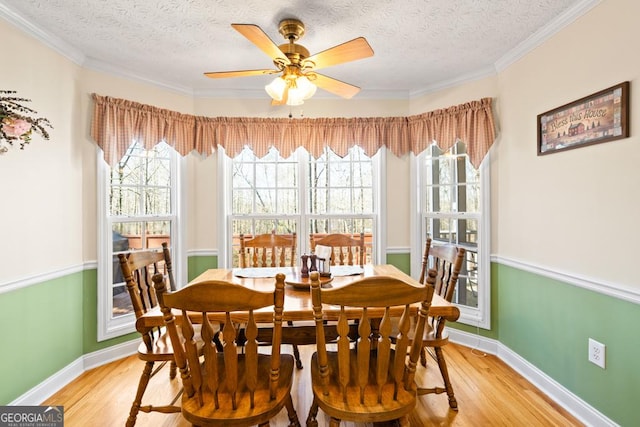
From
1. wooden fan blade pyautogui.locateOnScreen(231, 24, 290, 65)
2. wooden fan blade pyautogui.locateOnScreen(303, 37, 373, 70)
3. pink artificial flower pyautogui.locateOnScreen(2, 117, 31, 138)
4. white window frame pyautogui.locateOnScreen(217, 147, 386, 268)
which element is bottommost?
white window frame pyautogui.locateOnScreen(217, 147, 386, 268)

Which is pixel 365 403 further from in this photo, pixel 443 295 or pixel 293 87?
pixel 293 87

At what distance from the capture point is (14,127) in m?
1.90

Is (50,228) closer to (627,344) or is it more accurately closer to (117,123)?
(117,123)

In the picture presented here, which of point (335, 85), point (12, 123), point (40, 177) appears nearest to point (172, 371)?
point (40, 177)

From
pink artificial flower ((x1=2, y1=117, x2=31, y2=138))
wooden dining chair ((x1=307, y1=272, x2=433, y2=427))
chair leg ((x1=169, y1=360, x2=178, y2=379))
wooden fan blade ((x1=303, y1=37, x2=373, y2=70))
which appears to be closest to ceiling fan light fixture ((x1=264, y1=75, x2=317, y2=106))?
wooden fan blade ((x1=303, y1=37, x2=373, y2=70))

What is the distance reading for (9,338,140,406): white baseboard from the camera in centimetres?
221

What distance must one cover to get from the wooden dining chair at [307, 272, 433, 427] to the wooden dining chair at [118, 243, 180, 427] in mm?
924

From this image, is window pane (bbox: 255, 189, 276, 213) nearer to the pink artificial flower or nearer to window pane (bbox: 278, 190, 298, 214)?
window pane (bbox: 278, 190, 298, 214)

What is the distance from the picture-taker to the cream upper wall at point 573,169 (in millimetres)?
1792

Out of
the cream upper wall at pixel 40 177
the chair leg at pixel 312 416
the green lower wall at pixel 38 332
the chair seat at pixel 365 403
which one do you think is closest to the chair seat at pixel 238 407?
the chair seat at pixel 365 403

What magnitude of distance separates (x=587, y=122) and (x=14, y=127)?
3394 mm

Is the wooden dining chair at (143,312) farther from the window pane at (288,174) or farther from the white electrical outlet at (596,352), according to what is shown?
the white electrical outlet at (596,352)

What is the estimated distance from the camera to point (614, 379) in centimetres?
187

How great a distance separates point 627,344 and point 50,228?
3.72m
